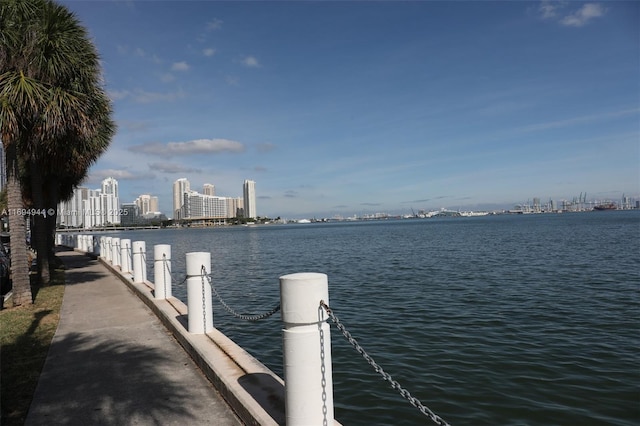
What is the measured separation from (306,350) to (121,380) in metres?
3.14

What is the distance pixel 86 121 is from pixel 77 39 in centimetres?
208

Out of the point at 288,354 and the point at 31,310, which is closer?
the point at 288,354

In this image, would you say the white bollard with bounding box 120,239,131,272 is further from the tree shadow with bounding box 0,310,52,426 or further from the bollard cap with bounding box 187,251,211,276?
the bollard cap with bounding box 187,251,211,276

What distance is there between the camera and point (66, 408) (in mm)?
4621

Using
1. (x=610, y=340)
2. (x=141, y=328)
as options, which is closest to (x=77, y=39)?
(x=141, y=328)

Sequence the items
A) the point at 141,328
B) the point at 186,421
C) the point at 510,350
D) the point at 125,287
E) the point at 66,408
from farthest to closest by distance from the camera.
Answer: the point at 125,287 < the point at 510,350 < the point at 141,328 < the point at 66,408 < the point at 186,421

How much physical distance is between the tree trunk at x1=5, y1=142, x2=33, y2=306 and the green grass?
1.35ft

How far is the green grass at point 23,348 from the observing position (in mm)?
4736

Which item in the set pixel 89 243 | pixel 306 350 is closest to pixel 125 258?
pixel 306 350

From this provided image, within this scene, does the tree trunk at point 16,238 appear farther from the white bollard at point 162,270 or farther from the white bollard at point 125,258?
the white bollard at point 125,258

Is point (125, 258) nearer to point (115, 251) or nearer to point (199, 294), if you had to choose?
point (115, 251)

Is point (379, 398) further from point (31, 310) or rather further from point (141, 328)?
point (31, 310)

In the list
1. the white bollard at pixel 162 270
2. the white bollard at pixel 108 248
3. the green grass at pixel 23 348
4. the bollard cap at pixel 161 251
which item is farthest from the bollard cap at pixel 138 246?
the white bollard at pixel 108 248

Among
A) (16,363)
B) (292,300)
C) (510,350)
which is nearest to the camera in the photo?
(292,300)
